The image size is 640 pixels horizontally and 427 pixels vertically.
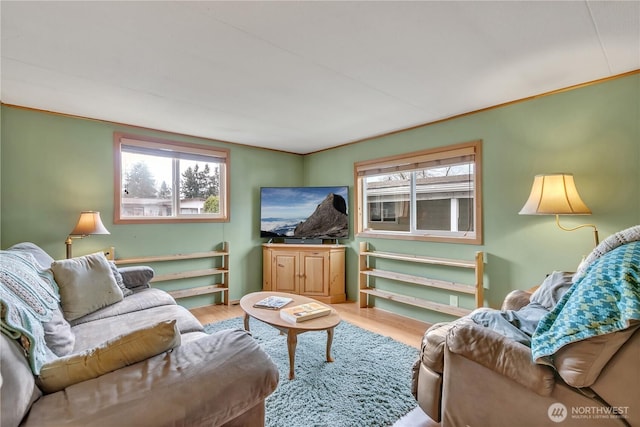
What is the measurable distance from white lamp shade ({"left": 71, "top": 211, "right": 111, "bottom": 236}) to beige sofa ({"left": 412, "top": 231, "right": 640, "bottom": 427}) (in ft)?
9.70

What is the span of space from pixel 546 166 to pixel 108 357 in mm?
3176

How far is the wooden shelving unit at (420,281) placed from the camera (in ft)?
9.14

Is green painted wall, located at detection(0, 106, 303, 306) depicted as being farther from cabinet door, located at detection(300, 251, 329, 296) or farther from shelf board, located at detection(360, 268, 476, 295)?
shelf board, located at detection(360, 268, 476, 295)

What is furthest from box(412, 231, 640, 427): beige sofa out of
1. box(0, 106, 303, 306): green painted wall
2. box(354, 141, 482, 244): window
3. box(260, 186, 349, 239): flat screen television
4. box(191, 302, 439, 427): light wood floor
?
box(0, 106, 303, 306): green painted wall

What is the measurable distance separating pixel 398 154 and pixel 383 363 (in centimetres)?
233

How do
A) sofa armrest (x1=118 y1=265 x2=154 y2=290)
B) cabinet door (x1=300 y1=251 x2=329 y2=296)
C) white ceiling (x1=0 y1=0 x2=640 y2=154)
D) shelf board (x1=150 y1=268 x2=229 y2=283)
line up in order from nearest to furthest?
white ceiling (x1=0 y1=0 x2=640 y2=154), sofa armrest (x1=118 y1=265 x2=154 y2=290), shelf board (x1=150 y1=268 x2=229 y2=283), cabinet door (x1=300 y1=251 x2=329 y2=296)

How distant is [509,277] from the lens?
8.82 ft

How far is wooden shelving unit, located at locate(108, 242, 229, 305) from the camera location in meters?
3.31

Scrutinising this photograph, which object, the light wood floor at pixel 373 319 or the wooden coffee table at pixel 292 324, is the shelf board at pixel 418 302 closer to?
the light wood floor at pixel 373 319

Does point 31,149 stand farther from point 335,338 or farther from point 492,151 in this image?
point 492,151

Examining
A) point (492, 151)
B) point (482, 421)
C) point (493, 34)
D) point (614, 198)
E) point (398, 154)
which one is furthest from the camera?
point (398, 154)

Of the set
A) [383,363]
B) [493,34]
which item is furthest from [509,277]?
[493,34]

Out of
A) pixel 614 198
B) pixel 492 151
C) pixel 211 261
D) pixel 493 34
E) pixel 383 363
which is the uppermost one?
pixel 493 34

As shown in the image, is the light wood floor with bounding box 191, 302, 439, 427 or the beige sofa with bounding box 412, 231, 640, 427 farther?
the light wood floor with bounding box 191, 302, 439, 427
